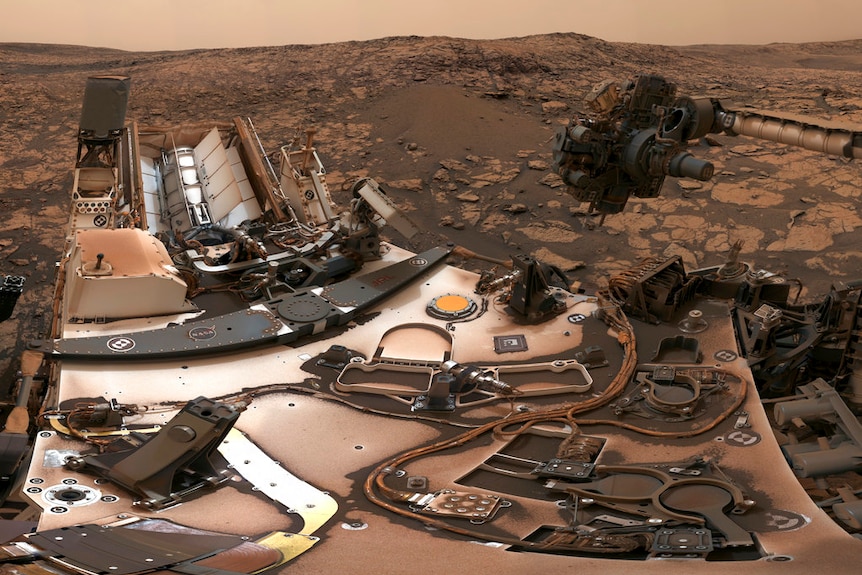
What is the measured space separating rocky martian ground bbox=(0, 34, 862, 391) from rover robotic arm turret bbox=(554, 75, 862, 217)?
367cm

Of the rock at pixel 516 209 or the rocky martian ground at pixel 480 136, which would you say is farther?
the rock at pixel 516 209

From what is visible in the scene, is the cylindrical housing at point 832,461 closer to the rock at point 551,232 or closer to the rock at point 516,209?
the rock at point 551,232

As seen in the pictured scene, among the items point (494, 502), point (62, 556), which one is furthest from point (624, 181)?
point (62, 556)

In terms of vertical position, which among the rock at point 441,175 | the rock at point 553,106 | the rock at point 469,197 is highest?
the rock at point 553,106

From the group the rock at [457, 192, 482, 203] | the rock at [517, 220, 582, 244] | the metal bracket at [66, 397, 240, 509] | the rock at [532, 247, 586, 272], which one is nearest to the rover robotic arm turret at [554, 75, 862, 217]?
the metal bracket at [66, 397, 240, 509]

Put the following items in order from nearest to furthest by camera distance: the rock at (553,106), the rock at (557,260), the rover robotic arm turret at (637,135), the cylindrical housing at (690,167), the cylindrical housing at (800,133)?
1. the cylindrical housing at (800,133)
2. the cylindrical housing at (690,167)
3. the rover robotic arm turret at (637,135)
4. the rock at (557,260)
5. the rock at (553,106)

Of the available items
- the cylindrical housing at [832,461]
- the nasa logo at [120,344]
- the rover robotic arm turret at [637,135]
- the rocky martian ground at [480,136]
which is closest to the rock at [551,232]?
the rocky martian ground at [480,136]

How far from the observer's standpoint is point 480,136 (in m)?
15.6

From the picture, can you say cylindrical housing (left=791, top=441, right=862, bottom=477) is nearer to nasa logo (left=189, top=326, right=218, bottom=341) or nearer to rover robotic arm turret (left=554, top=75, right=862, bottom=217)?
rover robotic arm turret (left=554, top=75, right=862, bottom=217)

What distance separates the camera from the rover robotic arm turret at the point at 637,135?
7574 mm

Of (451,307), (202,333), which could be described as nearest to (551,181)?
(451,307)

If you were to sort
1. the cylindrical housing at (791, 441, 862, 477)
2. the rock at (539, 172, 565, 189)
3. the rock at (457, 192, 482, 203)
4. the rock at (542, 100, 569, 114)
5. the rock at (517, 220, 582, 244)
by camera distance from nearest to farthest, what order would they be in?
the cylindrical housing at (791, 441, 862, 477)
the rock at (517, 220, 582, 244)
the rock at (457, 192, 482, 203)
the rock at (539, 172, 565, 189)
the rock at (542, 100, 569, 114)

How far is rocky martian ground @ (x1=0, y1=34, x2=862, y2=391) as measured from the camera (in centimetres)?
1263

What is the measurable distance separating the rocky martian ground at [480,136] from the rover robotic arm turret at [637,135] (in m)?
3.67
